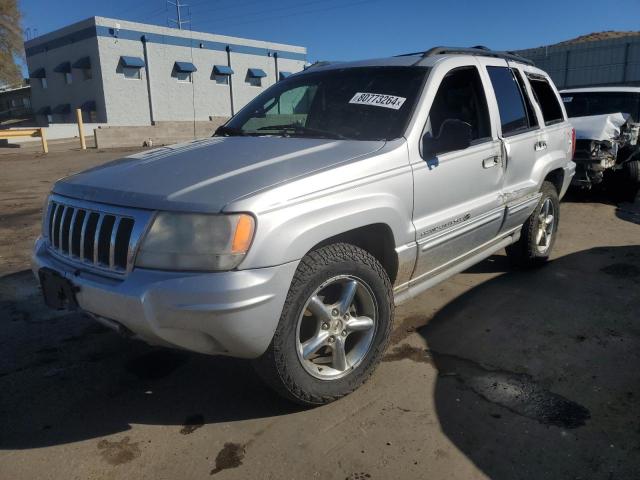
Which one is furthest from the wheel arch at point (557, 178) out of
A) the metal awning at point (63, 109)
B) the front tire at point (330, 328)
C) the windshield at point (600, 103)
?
the metal awning at point (63, 109)

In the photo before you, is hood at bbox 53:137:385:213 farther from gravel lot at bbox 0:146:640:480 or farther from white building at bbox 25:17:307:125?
white building at bbox 25:17:307:125

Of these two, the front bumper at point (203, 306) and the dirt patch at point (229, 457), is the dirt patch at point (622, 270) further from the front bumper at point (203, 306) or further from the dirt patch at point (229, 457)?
the dirt patch at point (229, 457)

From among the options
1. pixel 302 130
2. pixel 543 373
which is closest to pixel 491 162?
pixel 302 130

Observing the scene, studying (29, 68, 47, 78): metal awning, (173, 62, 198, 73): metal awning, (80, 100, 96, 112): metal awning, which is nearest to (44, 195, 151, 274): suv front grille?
(80, 100, 96, 112): metal awning

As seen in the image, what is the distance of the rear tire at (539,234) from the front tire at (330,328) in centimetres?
224

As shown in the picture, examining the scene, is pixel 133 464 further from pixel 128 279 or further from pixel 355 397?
A: pixel 355 397

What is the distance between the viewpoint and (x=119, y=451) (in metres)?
2.44

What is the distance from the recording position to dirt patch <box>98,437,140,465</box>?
7.82 ft

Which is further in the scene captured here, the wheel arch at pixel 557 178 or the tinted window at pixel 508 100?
the wheel arch at pixel 557 178

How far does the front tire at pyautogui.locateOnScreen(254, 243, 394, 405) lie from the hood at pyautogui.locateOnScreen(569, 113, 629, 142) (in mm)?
6163

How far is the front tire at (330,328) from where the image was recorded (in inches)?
96.2

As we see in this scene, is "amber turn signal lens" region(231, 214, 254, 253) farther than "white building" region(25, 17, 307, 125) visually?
No

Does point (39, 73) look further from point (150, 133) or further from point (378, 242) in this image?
point (378, 242)

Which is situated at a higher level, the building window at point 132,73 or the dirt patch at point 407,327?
the building window at point 132,73
